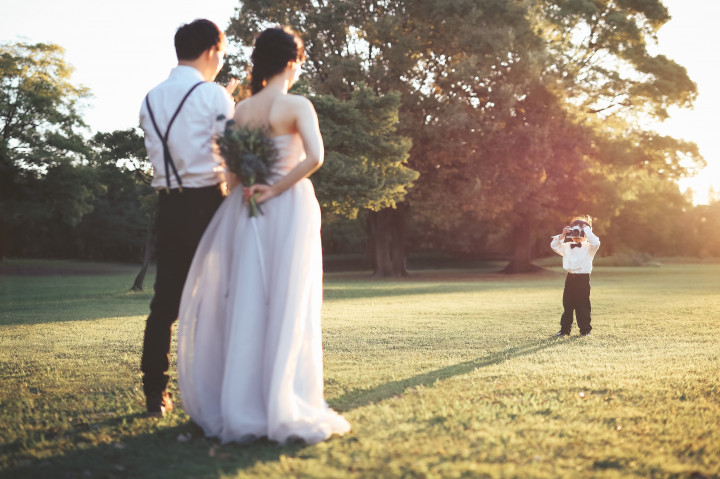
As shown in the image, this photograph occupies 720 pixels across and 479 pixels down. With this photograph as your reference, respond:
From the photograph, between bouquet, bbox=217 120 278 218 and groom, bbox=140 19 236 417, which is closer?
bouquet, bbox=217 120 278 218

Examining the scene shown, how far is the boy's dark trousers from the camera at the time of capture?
10305mm

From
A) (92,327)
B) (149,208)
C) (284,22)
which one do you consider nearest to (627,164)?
(284,22)

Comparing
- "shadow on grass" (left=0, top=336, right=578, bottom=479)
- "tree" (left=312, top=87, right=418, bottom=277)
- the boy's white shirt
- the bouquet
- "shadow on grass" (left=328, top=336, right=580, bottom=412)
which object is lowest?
"shadow on grass" (left=328, top=336, right=580, bottom=412)

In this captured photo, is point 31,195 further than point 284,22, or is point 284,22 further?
point 31,195

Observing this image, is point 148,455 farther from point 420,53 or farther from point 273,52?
point 420,53

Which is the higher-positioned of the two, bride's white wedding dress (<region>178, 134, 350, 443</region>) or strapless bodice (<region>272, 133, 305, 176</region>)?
strapless bodice (<region>272, 133, 305, 176</region>)

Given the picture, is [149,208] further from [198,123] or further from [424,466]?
[424,466]

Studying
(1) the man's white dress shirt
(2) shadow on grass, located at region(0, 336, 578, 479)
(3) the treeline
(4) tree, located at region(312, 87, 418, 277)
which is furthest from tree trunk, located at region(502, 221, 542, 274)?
(2) shadow on grass, located at region(0, 336, 578, 479)

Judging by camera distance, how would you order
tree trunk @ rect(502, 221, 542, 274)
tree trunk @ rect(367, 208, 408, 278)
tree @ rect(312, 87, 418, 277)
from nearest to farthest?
tree @ rect(312, 87, 418, 277) < tree trunk @ rect(367, 208, 408, 278) < tree trunk @ rect(502, 221, 542, 274)

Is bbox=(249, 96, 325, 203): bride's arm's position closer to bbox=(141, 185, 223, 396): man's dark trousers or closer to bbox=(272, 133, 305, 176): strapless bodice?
bbox=(272, 133, 305, 176): strapless bodice

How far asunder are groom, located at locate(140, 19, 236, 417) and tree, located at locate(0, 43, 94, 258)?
1399 inches

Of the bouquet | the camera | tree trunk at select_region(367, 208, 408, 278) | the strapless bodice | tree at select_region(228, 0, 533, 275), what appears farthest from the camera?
tree trunk at select_region(367, 208, 408, 278)

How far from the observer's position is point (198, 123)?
4.38m

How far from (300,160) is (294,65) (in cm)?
63
